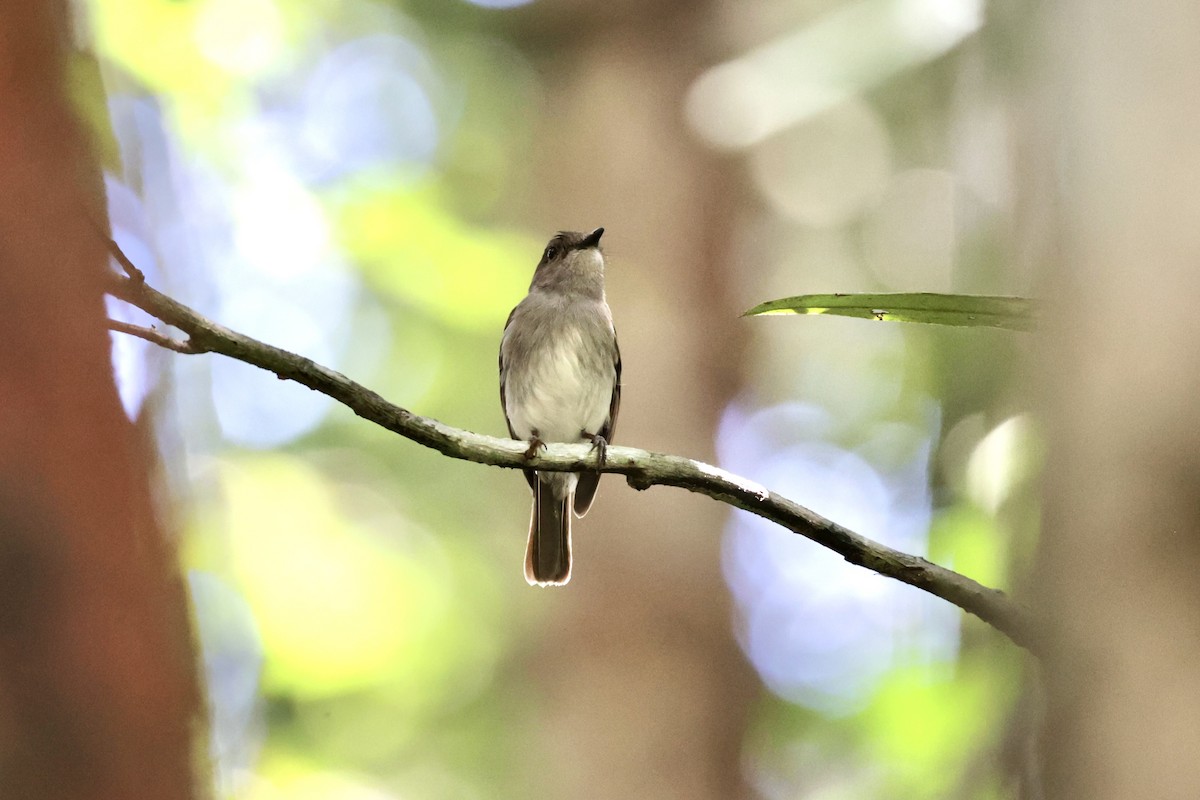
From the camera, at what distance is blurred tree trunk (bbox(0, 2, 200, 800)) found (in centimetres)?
56

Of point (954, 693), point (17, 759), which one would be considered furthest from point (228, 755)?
point (954, 693)

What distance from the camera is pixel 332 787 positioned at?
3.64 ft

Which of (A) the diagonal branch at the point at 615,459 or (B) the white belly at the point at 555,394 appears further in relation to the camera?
(B) the white belly at the point at 555,394

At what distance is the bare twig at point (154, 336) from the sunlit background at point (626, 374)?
0.07 m

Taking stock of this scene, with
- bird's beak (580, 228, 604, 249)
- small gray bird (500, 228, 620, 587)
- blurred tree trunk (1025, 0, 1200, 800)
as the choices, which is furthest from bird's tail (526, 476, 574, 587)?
blurred tree trunk (1025, 0, 1200, 800)

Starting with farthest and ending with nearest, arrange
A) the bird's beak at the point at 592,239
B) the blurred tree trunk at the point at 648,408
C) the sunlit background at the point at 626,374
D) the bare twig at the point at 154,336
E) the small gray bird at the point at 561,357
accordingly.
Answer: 1. the small gray bird at the point at 561,357
2. the bird's beak at the point at 592,239
3. the blurred tree trunk at the point at 648,408
4. the sunlit background at the point at 626,374
5. the bare twig at the point at 154,336

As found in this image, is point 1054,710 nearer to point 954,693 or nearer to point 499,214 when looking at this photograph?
point 954,693

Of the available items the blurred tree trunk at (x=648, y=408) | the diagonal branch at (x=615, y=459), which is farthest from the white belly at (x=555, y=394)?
the diagonal branch at (x=615, y=459)

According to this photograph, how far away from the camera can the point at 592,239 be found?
1.66 meters

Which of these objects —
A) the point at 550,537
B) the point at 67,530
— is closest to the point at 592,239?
the point at 550,537

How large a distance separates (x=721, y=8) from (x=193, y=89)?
90cm

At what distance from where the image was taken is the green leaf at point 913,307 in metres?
0.74

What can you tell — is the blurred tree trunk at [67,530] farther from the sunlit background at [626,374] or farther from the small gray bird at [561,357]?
the small gray bird at [561,357]

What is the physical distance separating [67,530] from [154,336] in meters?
0.21
